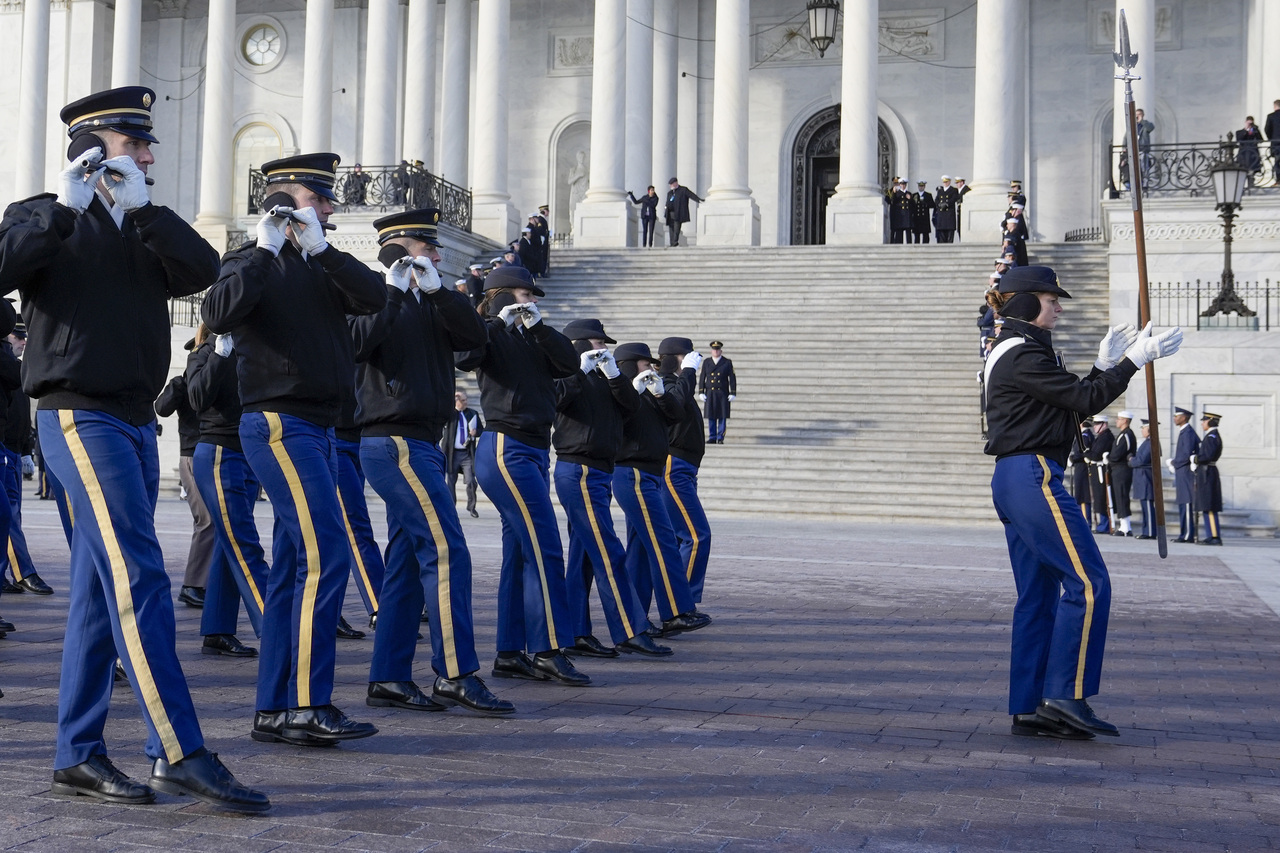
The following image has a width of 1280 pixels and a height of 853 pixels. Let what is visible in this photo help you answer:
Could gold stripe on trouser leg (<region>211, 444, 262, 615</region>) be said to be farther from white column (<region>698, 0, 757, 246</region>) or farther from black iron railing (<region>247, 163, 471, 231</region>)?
white column (<region>698, 0, 757, 246</region>)

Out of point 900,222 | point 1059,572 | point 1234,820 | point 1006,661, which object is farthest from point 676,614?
point 900,222

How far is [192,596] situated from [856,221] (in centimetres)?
2242

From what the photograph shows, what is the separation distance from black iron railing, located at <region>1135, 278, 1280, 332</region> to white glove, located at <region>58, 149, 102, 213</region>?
18277mm

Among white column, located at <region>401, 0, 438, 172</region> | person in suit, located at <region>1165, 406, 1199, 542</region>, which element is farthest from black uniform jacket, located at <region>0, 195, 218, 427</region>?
white column, located at <region>401, 0, 438, 172</region>

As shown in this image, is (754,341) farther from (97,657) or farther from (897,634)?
(97,657)

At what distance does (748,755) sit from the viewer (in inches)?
216

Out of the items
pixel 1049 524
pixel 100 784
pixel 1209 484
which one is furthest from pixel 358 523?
pixel 1209 484

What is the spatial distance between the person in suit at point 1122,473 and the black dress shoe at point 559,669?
1309 centimetres

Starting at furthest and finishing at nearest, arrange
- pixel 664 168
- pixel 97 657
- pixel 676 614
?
1. pixel 664 168
2. pixel 676 614
3. pixel 97 657

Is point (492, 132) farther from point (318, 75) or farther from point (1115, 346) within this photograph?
point (1115, 346)

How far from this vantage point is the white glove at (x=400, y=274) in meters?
6.32

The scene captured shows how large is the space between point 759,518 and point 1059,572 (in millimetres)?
13575

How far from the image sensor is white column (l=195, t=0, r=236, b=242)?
33.9 m

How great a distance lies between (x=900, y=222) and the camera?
30.5 metres
